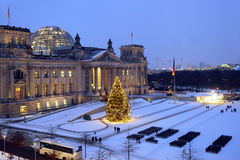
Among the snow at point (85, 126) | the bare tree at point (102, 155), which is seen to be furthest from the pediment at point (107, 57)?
the bare tree at point (102, 155)

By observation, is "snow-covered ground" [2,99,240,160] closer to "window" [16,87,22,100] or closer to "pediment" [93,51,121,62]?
"window" [16,87,22,100]

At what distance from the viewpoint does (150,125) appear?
166ft

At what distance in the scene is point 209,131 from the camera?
45938mm

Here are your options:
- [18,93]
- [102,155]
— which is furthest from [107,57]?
[102,155]

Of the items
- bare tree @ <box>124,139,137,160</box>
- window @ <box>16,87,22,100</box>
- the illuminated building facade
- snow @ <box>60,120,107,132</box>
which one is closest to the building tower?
the illuminated building facade

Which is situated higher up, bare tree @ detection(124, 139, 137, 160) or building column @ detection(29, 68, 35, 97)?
building column @ detection(29, 68, 35, 97)

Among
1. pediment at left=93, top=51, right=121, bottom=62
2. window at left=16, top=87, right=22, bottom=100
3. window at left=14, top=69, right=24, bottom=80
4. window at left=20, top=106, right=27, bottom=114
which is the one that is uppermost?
pediment at left=93, top=51, right=121, bottom=62

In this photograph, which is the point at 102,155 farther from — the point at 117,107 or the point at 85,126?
the point at 117,107

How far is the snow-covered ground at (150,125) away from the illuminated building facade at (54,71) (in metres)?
8.82

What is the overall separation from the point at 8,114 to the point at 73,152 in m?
31.6

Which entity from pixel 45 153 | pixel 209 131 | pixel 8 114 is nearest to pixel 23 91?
pixel 8 114

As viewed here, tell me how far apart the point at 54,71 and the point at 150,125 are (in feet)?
106

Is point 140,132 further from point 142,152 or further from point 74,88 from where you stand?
point 74,88

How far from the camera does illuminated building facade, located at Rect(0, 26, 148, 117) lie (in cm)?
5703
